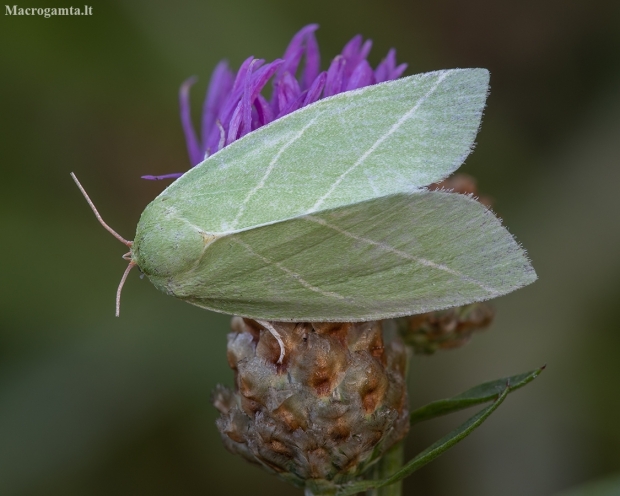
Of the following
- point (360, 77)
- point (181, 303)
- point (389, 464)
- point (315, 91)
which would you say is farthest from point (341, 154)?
point (181, 303)

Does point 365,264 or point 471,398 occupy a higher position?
point 365,264

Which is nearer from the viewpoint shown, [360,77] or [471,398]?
[471,398]

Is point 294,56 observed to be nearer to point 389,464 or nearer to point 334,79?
point 334,79

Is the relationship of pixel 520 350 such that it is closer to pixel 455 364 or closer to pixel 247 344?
pixel 455 364

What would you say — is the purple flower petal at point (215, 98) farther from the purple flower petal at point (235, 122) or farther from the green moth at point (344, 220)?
the green moth at point (344, 220)

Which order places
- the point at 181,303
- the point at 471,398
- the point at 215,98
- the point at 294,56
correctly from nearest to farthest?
the point at 471,398, the point at 294,56, the point at 215,98, the point at 181,303

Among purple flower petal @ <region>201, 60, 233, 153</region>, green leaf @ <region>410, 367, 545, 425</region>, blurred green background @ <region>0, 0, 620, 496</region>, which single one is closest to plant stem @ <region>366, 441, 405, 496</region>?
green leaf @ <region>410, 367, 545, 425</region>
